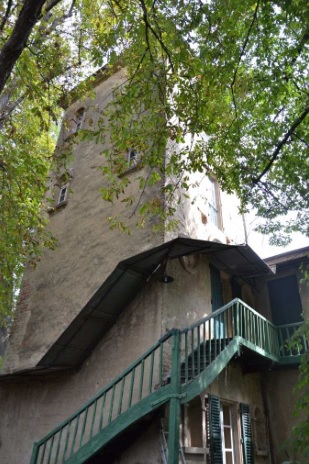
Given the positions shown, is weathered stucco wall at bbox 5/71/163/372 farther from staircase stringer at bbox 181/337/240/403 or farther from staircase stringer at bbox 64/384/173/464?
staircase stringer at bbox 64/384/173/464

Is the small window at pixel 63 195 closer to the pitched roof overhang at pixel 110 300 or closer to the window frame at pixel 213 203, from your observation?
the window frame at pixel 213 203

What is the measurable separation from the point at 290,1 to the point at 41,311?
30.3 feet

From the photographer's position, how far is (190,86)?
7605mm

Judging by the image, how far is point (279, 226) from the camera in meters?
9.44

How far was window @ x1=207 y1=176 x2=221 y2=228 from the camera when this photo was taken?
39.2 feet

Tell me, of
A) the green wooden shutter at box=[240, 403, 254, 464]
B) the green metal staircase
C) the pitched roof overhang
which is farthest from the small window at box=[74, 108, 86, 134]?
the green wooden shutter at box=[240, 403, 254, 464]

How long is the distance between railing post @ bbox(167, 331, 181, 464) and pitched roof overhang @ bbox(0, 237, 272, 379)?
2020 mm

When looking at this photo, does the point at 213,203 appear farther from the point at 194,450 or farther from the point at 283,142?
the point at 194,450

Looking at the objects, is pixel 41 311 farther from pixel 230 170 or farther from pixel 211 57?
pixel 211 57

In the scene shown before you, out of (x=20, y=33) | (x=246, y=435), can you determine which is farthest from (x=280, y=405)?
(x=20, y=33)

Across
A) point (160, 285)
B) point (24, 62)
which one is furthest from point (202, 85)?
point (160, 285)

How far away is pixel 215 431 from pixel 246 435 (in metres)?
1.68

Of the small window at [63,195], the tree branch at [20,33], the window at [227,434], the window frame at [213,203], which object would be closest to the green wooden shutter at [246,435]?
the window at [227,434]

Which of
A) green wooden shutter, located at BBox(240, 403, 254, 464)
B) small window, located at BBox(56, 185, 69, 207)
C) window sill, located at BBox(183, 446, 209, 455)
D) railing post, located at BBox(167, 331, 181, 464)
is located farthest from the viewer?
small window, located at BBox(56, 185, 69, 207)
